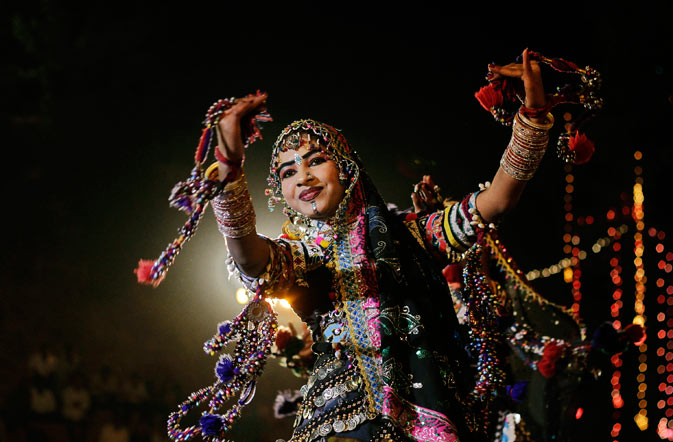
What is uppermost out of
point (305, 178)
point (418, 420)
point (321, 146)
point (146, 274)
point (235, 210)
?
point (321, 146)

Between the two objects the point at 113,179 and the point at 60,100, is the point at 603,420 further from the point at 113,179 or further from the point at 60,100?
the point at 60,100

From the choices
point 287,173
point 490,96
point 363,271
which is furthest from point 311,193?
point 490,96

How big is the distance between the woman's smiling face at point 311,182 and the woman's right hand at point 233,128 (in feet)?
1.48

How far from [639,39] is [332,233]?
3567 millimetres

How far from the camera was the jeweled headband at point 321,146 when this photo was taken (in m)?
1.82

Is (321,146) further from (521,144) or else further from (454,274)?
(454,274)

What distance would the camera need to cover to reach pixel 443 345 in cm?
156

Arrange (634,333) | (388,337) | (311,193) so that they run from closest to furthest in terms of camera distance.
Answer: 1. (388,337)
2. (311,193)
3. (634,333)

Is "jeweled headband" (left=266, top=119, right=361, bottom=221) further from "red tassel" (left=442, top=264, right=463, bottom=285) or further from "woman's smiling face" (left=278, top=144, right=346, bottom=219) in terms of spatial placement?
"red tassel" (left=442, top=264, right=463, bottom=285)

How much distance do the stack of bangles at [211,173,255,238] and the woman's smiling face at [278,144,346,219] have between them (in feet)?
1.10

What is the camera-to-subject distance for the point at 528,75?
1.43m

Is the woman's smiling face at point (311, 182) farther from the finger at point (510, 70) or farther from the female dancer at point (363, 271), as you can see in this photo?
the finger at point (510, 70)

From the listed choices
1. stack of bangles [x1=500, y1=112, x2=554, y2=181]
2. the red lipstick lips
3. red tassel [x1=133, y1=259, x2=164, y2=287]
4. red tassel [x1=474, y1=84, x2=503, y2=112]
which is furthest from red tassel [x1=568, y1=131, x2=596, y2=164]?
red tassel [x1=133, y1=259, x2=164, y2=287]

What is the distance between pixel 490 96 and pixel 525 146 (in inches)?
6.5
